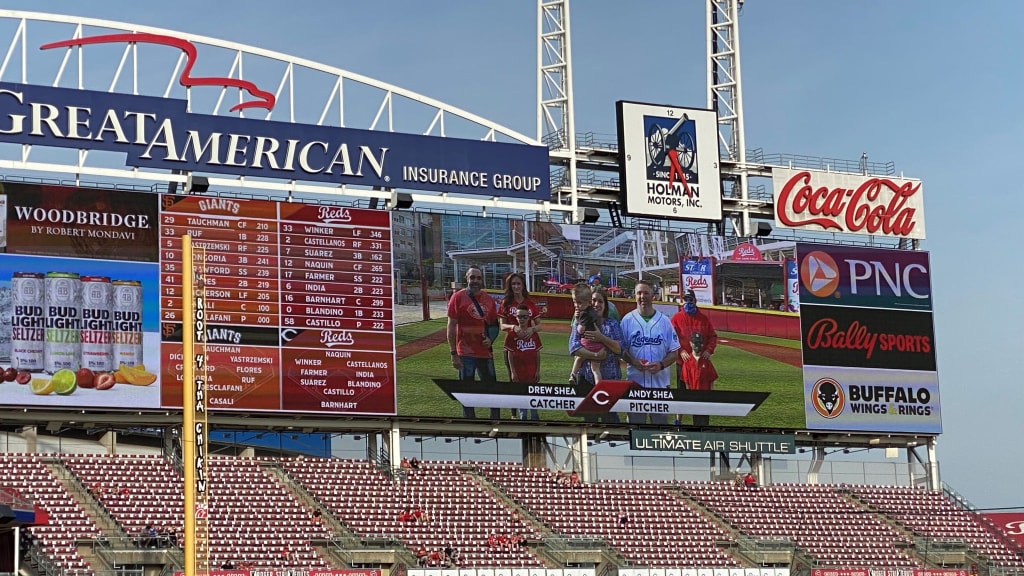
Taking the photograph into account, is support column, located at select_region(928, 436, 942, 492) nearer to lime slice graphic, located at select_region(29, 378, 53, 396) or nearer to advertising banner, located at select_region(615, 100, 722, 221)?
advertising banner, located at select_region(615, 100, 722, 221)

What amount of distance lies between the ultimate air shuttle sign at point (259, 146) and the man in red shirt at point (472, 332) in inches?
111

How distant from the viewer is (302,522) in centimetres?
3884

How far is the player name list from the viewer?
129ft

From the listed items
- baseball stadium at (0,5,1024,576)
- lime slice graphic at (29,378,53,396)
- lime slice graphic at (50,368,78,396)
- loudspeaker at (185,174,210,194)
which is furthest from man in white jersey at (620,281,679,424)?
lime slice graphic at (29,378,53,396)

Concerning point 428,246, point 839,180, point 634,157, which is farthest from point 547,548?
point 839,180

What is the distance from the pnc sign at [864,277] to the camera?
4703cm

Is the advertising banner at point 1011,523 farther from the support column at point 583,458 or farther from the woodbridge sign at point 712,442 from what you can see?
the support column at point 583,458

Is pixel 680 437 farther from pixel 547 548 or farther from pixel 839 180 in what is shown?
pixel 839 180

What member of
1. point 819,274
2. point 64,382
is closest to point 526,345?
point 819,274

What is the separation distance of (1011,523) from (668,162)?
545 inches

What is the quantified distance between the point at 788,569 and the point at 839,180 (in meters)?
11.9

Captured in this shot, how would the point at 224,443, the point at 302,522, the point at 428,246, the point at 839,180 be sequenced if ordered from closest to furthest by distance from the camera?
the point at 302,522, the point at 428,246, the point at 224,443, the point at 839,180

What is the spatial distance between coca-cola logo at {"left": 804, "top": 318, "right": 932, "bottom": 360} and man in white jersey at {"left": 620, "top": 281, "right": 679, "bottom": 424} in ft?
14.0

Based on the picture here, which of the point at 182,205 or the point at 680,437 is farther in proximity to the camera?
the point at 680,437
